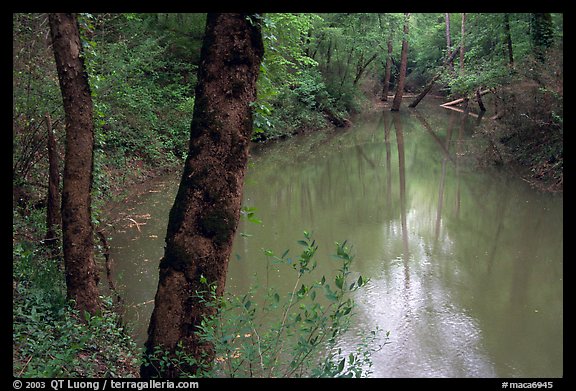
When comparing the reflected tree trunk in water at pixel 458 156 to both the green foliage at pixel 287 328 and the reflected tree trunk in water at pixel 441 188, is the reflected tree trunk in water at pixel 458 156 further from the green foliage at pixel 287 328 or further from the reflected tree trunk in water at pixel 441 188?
the green foliage at pixel 287 328

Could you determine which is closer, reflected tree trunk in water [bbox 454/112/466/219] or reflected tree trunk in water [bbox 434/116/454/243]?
reflected tree trunk in water [bbox 434/116/454/243]

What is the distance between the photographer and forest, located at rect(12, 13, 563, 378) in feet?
10.8

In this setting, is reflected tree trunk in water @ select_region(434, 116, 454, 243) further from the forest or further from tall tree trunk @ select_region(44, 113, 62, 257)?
tall tree trunk @ select_region(44, 113, 62, 257)

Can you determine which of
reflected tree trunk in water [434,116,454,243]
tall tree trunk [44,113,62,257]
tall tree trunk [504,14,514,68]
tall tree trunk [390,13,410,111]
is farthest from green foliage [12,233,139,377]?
tall tree trunk [390,13,410,111]

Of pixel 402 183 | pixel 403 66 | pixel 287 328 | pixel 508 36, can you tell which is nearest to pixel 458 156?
pixel 402 183

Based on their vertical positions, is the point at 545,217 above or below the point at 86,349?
below

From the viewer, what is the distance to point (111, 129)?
1302cm

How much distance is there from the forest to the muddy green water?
0.41m

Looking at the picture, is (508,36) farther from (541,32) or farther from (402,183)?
(402,183)

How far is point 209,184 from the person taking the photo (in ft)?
10.8

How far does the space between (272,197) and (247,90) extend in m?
9.34

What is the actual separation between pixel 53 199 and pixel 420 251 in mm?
6165
